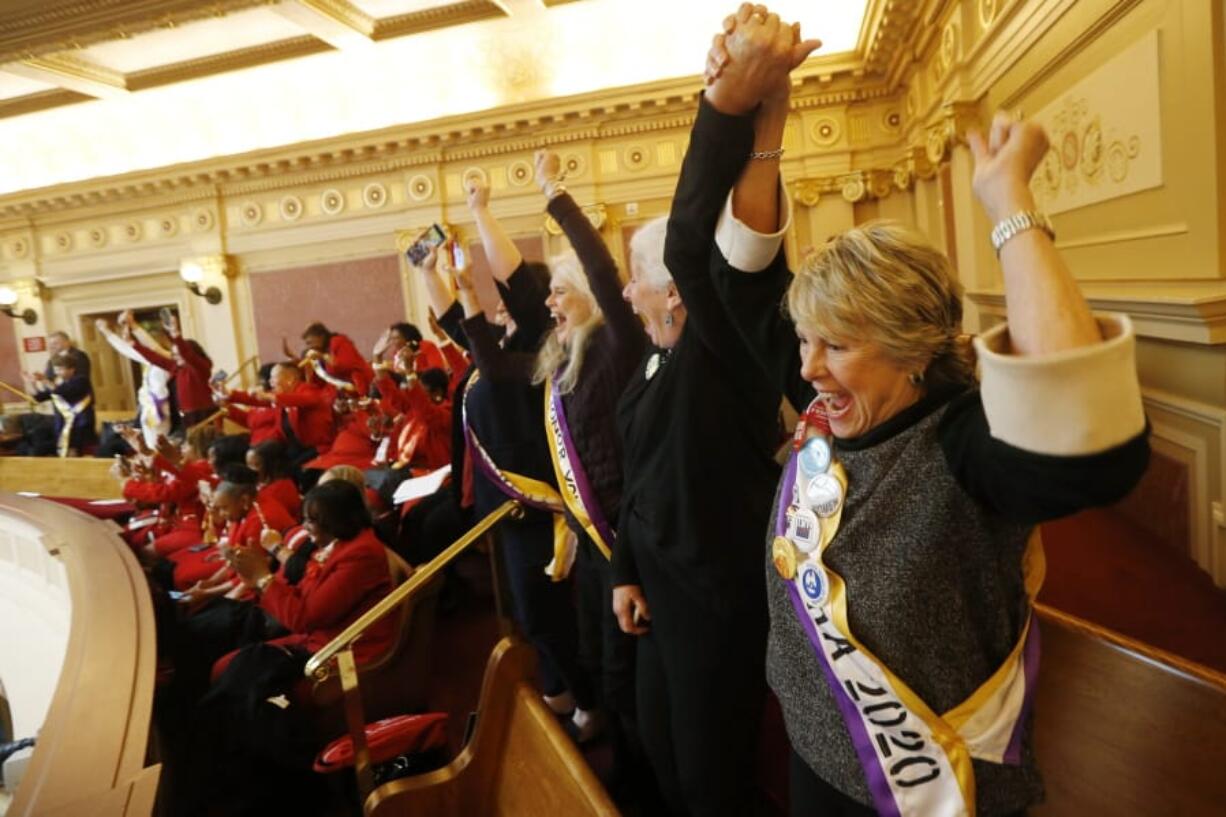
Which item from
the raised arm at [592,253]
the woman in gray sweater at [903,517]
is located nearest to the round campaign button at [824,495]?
the woman in gray sweater at [903,517]

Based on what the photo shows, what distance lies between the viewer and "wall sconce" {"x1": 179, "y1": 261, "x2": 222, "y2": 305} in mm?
10680

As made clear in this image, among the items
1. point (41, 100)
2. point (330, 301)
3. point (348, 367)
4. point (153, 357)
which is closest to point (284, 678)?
point (348, 367)

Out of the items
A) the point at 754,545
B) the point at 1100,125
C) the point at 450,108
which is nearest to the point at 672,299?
the point at 754,545

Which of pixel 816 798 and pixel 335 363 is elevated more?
pixel 335 363

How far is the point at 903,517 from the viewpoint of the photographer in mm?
916

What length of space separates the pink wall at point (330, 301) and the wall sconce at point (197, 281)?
518 mm

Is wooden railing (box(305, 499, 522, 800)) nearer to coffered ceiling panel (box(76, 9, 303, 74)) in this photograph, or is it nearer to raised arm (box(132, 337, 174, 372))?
raised arm (box(132, 337, 174, 372))

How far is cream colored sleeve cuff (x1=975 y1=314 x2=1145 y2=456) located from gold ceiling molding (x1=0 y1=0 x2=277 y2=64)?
6627mm

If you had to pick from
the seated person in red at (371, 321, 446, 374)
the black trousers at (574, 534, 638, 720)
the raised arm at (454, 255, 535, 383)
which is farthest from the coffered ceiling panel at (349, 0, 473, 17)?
the black trousers at (574, 534, 638, 720)

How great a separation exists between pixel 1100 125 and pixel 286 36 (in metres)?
8.90

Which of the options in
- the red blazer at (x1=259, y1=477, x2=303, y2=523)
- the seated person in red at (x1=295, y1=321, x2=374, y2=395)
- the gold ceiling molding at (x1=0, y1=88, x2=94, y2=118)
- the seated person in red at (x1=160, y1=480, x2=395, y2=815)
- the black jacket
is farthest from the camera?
the gold ceiling molding at (x1=0, y1=88, x2=94, y2=118)

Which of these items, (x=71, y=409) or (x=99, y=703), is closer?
(x=99, y=703)

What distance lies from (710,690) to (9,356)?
14489mm

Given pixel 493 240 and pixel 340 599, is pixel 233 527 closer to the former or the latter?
pixel 340 599
